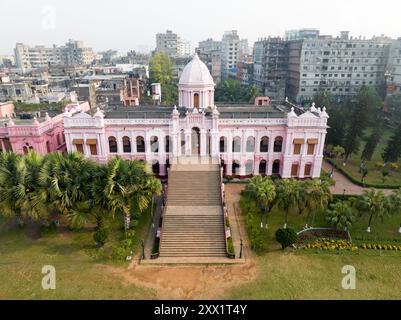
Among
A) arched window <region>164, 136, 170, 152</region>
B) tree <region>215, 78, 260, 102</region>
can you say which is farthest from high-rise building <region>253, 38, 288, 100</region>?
arched window <region>164, 136, 170, 152</region>

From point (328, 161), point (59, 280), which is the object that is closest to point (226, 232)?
point (59, 280)

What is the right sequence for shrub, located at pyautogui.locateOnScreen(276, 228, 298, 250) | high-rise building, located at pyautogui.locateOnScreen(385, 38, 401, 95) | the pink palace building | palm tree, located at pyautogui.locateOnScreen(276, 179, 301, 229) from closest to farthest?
1. shrub, located at pyautogui.locateOnScreen(276, 228, 298, 250)
2. palm tree, located at pyautogui.locateOnScreen(276, 179, 301, 229)
3. the pink palace building
4. high-rise building, located at pyautogui.locateOnScreen(385, 38, 401, 95)

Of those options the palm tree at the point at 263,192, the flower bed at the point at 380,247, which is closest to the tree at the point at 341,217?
the flower bed at the point at 380,247

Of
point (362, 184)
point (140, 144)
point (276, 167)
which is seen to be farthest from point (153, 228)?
point (362, 184)

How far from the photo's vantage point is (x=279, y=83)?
102125 millimetres

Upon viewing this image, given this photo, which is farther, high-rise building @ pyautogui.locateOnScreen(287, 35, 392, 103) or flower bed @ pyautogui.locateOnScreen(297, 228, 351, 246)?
high-rise building @ pyautogui.locateOnScreen(287, 35, 392, 103)

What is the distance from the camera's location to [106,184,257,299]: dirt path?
2253 centimetres

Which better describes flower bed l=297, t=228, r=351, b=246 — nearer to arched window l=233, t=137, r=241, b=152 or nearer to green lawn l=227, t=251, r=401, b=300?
green lawn l=227, t=251, r=401, b=300

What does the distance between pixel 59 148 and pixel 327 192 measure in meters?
37.6

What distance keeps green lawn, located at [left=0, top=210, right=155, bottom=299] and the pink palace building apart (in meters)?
12.6

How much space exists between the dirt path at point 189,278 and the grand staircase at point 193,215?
6.26 ft

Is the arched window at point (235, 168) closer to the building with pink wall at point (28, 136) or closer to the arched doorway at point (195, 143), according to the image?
the arched doorway at point (195, 143)

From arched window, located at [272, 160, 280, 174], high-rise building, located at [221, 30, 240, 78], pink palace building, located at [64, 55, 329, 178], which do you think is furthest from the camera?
high-rise building, located at [221, 30, 240, 78]

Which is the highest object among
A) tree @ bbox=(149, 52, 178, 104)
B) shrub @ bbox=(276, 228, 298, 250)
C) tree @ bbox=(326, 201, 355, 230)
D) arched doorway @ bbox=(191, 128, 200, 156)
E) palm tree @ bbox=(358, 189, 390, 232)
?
tree @ bbox=(149, 52, 178, 104)
